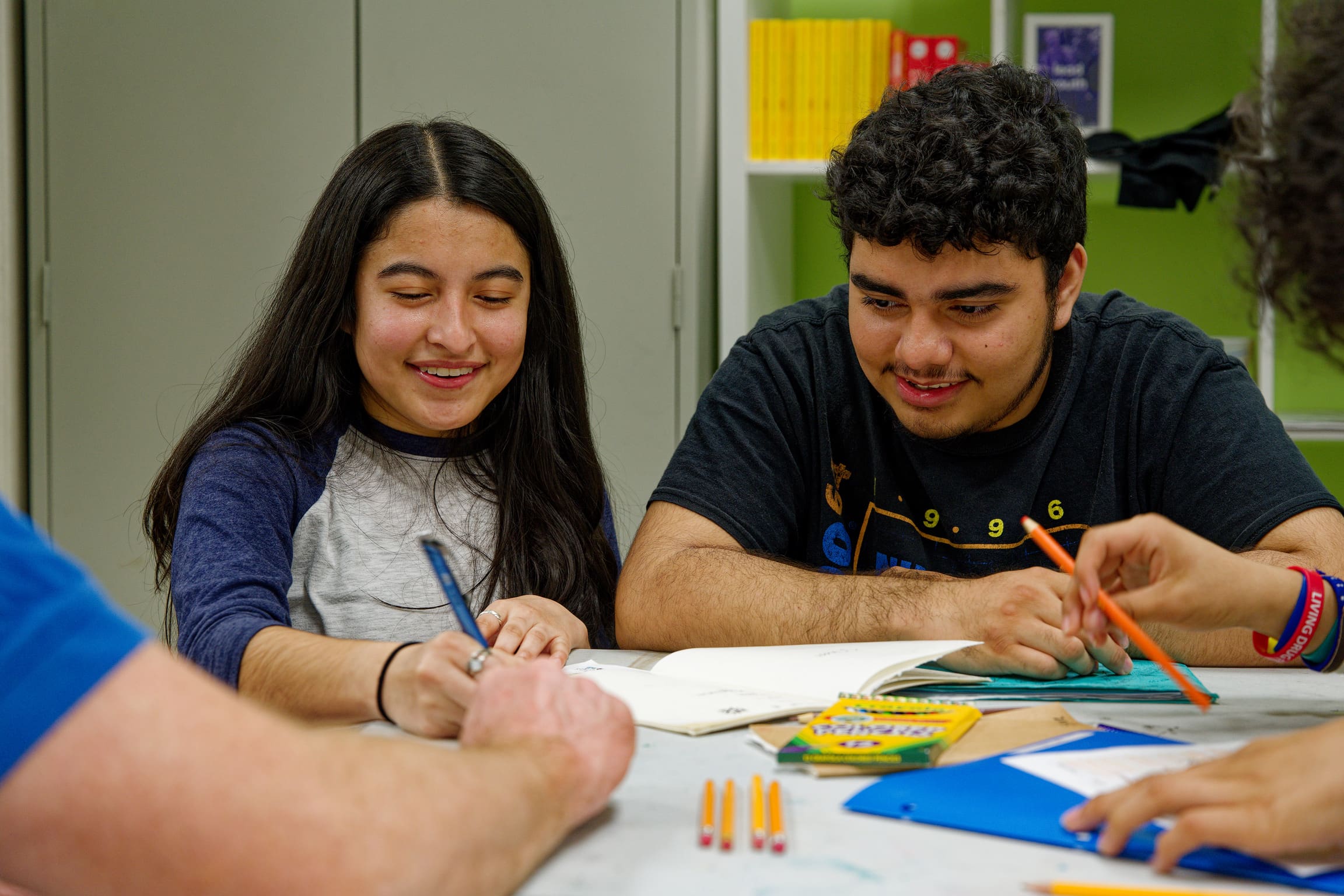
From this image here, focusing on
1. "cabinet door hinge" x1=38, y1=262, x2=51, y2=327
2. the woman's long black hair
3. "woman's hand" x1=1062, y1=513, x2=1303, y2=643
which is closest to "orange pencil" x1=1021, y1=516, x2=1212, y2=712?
"woman's hand" x1=1062, y1=513, x2=1303, y2=643

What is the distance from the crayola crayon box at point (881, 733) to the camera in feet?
2.78

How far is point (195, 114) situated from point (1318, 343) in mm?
2466

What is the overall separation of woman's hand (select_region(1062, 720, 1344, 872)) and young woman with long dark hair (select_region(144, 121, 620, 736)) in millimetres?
739

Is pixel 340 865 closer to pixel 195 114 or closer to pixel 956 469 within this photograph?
pixel 956 469

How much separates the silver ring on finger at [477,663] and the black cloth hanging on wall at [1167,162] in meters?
2.01

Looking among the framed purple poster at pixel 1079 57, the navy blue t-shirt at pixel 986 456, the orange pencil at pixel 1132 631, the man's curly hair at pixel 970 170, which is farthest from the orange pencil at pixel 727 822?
the framed purple poster at pixel 1079 57

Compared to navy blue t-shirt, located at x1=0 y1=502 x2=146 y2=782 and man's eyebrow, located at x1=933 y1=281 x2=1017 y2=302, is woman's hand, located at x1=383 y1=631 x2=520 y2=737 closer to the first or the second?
navy blue t-shirt, located at x1=0 y1=502 x2=146 y2=782

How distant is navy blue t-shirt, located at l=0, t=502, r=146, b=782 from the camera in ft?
1.68

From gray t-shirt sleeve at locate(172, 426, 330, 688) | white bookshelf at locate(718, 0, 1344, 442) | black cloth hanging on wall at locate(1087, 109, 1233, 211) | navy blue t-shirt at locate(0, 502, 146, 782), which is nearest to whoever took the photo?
navy blue t-shirt at locate(0, 502, 146, 782)

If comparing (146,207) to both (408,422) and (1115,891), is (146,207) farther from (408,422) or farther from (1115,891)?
(1115,891)

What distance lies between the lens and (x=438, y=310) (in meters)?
1.51

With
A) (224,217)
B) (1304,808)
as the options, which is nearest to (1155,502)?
(1304,808)

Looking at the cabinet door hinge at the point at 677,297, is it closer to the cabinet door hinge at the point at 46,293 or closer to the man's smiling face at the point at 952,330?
the man's smiling face at the point at 952,330

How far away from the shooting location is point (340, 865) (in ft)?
1.82
